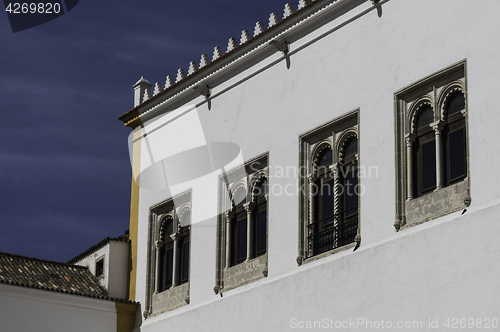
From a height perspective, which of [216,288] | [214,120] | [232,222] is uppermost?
[214,120]

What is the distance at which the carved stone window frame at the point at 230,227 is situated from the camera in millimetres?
14766

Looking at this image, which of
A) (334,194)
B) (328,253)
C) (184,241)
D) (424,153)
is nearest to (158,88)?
(184,241)

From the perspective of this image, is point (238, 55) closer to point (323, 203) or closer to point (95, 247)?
point (323, 203)

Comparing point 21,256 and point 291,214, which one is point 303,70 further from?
point 21,256

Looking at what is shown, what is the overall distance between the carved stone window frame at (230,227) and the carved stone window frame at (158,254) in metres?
0.91

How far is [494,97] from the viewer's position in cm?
1159

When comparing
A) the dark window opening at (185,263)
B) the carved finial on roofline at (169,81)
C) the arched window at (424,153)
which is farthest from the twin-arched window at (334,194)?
the carved finial on roofline at (169,81)

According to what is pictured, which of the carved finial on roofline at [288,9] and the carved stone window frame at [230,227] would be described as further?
the carved finial on roofline at [288,9]

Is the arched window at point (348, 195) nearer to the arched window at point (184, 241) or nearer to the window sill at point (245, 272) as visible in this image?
the window sill at point (245, 272)

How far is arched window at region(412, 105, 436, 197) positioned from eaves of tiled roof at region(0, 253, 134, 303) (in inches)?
251

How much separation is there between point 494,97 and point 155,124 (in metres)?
7.53

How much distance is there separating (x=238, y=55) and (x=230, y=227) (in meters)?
2.78

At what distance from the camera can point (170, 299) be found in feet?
53.4

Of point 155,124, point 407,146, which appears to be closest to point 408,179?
point 407,146
